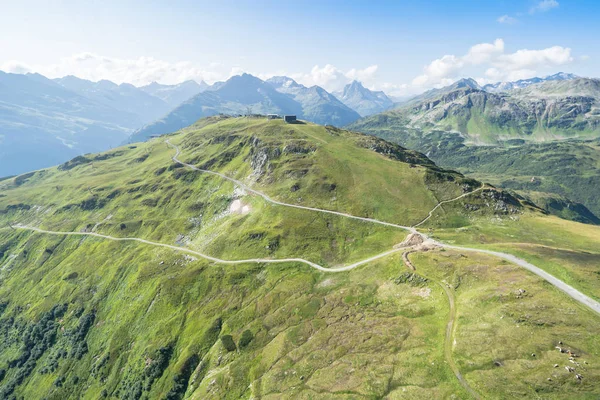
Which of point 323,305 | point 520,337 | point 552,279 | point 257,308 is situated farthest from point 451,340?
point 257,308

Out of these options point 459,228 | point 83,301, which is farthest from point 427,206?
point 83,301

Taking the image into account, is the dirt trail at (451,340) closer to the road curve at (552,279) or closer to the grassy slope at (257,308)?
the grassy slope at (257,308)

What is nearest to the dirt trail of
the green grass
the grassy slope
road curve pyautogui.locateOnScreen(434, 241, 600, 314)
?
the green grass

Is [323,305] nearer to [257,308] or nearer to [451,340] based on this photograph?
[257,308]

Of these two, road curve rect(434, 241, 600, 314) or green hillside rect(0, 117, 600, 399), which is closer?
green hillside rect(0, 117, 600, 399)

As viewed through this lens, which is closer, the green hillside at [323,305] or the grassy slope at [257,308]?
the green hillside at [323,305]

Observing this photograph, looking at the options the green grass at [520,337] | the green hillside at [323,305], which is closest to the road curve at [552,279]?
the green hillside at [323,305]

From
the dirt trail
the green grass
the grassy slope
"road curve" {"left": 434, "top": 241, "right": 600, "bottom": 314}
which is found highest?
"road curve" {"left": 434, "top": 241, "right": 600, "bottom": 314}

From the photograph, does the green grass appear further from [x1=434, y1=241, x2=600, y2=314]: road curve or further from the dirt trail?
[x1=434, y1=241, x2=600, y2=314]: road curve
